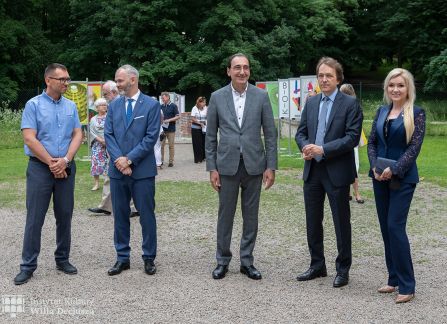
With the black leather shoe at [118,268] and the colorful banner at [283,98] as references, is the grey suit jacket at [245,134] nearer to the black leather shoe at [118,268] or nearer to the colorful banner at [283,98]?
the black leather shoe at [118,268]

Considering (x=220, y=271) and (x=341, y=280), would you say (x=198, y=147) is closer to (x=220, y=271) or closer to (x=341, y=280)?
(x=220, y=271)

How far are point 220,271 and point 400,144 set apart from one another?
6.79 feet

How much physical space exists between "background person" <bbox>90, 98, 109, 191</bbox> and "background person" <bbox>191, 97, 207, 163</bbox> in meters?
6.80

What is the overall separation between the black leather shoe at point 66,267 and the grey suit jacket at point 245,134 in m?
1.70

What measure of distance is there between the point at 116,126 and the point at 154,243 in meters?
1.23

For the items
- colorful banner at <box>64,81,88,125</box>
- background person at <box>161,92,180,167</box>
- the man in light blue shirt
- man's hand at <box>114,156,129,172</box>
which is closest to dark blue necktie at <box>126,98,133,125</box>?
man's hand at <box>114,156,129,172</box>

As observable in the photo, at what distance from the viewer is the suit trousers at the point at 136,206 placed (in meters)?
6.43

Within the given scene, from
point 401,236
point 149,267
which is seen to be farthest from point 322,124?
point 149,267

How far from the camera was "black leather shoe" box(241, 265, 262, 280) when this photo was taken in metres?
6.13

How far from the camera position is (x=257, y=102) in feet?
20.5

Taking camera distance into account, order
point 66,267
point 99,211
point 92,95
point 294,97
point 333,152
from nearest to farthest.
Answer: point 333,152 → point 66,267 → point 99,211 → point 92,95 → point 294,97

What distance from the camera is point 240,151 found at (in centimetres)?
621

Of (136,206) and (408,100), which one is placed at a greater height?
(408,100)

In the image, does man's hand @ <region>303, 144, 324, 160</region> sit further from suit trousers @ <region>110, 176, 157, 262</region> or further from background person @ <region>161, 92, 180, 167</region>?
background person @ <region>161, 92, 180, 167</region>
